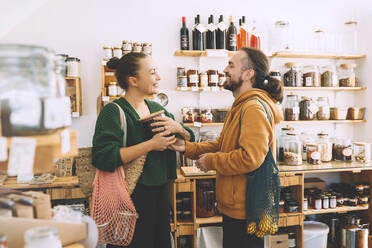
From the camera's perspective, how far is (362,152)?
296cm

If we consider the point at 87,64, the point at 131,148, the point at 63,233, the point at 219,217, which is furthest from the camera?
the point at 87,64

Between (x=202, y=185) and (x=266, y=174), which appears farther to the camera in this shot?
(x=202, y=185)

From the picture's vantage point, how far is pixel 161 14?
3.07m

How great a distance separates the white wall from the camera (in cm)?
290

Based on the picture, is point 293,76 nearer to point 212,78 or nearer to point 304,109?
point 304,109

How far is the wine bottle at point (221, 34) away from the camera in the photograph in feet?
9.70

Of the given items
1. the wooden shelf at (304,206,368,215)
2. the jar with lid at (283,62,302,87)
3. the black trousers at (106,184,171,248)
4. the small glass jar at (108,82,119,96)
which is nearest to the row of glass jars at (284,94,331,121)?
the jar with lid at (283,62,302,87)

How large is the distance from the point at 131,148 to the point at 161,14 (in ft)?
6.60

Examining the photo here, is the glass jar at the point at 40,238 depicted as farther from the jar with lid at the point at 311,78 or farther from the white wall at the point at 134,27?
the jar with lid at the point at 311,78

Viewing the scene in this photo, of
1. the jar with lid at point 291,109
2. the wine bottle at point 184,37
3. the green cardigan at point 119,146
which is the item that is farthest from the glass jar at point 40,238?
the jar with lid at point 291,109

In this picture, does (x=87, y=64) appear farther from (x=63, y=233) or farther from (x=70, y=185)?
(x=63, y=233)

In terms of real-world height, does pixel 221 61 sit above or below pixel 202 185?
above

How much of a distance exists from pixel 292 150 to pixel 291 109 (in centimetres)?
46

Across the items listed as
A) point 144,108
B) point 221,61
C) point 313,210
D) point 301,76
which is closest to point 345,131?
point 301,76
